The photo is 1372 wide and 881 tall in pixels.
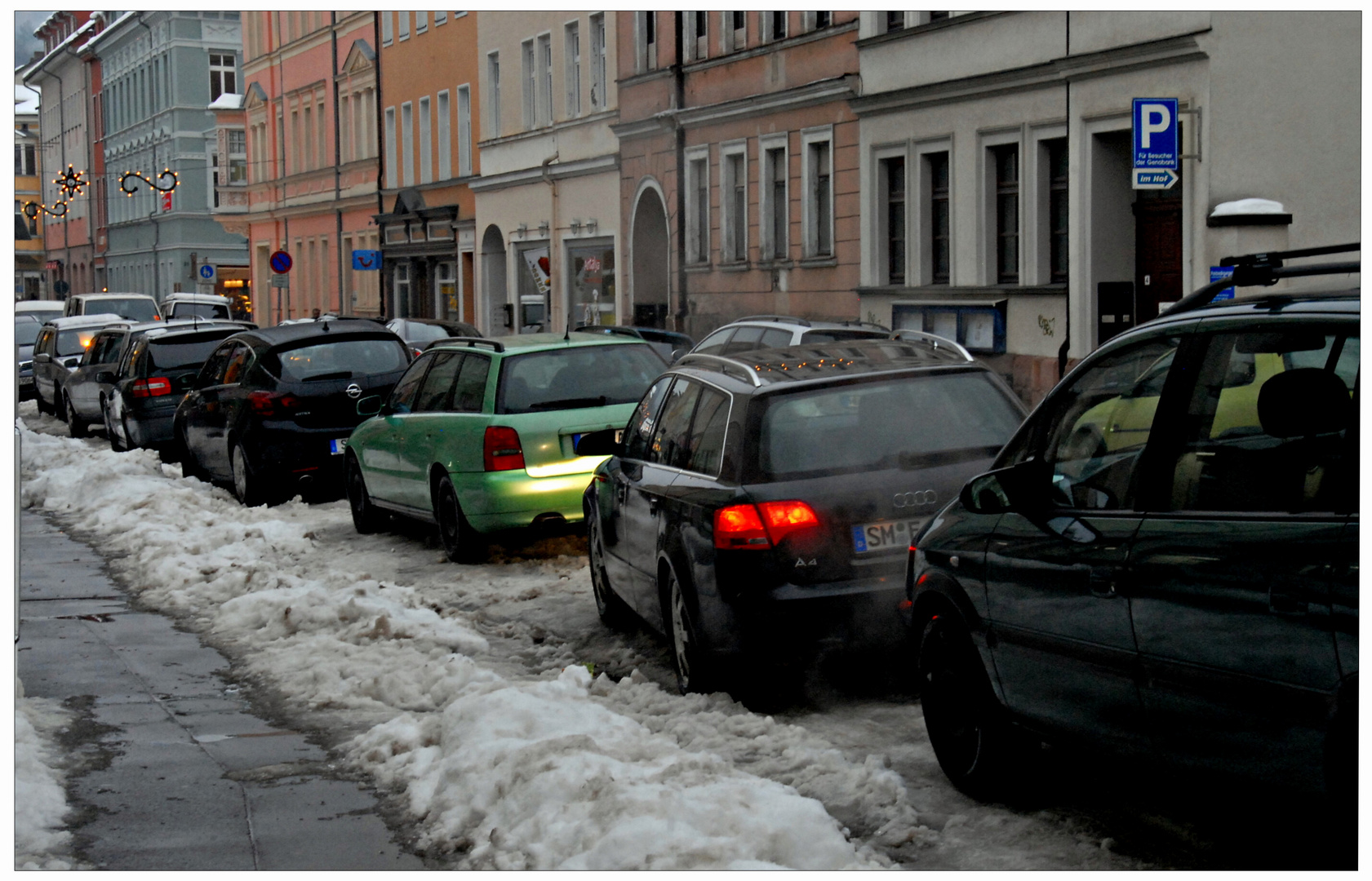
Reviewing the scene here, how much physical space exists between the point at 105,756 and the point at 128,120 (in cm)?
8124

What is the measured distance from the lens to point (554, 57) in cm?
4131

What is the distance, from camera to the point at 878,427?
25.5ft

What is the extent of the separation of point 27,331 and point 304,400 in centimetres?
2718

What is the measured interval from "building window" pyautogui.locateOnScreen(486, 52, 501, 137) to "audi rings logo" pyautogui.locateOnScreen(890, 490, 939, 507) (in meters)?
38.4

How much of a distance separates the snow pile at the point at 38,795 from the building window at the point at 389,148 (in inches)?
1813

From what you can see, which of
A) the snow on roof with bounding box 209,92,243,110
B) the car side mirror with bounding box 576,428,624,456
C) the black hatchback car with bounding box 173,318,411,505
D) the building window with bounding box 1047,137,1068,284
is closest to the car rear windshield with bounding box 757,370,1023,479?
the car side mirror with bounding box 576,428,624,456

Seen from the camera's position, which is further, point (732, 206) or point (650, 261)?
point (650, 261)

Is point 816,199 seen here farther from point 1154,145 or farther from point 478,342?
point 478,342

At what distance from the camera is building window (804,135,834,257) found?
100.0 ft

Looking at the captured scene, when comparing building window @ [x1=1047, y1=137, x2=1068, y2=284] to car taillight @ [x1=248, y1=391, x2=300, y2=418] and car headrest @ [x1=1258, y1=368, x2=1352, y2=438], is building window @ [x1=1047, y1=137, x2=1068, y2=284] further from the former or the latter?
car headrest @ [x1=1258, y1=368, x2=1352, y2=438]

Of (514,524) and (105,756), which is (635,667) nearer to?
(105,756)

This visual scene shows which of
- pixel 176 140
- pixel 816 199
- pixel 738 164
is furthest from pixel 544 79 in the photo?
pixel 176 140

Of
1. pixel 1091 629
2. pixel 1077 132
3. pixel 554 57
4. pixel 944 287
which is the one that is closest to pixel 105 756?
pixel 1091 629

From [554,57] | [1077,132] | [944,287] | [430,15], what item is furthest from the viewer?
Result: [430,15]
